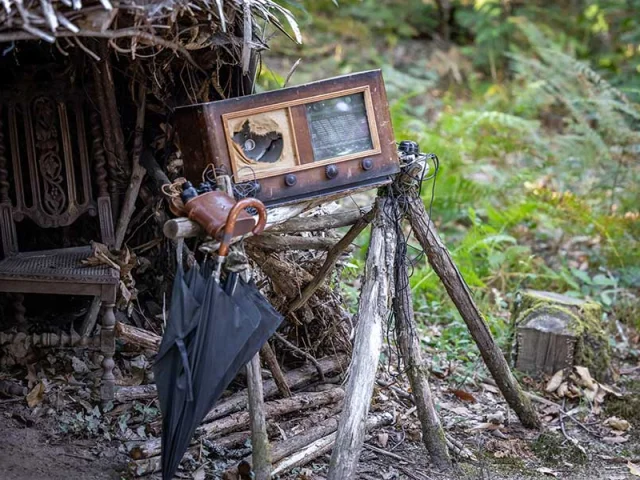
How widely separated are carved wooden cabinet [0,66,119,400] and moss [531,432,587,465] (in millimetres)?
2794

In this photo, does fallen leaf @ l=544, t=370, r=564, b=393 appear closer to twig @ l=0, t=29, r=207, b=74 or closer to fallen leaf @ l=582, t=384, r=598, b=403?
fallen leaf @ l=582, t=384, r=598, b=403

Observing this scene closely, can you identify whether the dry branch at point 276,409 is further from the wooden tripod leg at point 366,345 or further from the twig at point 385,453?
the wooden tripod leg at point 366,345

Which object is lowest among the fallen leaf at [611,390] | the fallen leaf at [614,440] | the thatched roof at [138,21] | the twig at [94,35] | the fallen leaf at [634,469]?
the fallen leaf at [634,469]

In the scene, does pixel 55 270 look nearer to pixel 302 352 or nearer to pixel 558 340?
pixel 302 352

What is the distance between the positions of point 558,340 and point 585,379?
0.31 m

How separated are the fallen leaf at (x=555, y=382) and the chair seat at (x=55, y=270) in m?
2.97

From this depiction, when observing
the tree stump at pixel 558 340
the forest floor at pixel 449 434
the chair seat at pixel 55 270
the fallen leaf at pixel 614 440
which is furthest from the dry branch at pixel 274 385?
the fallen leaf at pixel 614 440

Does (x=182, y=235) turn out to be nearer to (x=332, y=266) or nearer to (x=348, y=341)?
(x=332, y=266)

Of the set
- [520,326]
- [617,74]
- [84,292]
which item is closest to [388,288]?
[84,292]

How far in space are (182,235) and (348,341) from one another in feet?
6.56

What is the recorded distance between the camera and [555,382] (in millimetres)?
5578

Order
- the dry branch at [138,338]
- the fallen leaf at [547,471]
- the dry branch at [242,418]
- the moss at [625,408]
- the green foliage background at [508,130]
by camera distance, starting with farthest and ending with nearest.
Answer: the green foliage background at [508,130]
the moss at [625,408]
the fallen leaf at [547,471]
the dry branch at [138,338]
the dry branch at [242,418]

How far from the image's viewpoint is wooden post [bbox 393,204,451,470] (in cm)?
433

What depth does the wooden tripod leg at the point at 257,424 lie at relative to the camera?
3.60 m
